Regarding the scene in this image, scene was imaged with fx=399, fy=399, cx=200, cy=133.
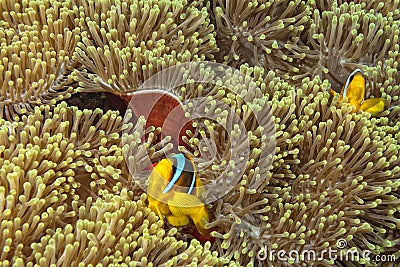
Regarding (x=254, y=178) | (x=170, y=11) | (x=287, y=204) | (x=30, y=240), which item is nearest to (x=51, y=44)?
(x=170, y=11)

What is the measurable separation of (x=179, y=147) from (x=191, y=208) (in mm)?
183

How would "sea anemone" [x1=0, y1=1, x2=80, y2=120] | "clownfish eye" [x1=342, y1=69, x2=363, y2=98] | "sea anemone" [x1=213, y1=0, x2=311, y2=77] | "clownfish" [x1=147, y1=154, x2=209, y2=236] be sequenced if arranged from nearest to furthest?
"clownfish" [x1=147, y1=154, x2=209, y2=236] < "sea anemone" [x1=0, y1=1, x2=80, y2=120] < "clownfish eye" [x1=342, y1=69, x2=363, y2=98] < "sea anemone" [x1=213, y1=0, x2=311, y2=77]

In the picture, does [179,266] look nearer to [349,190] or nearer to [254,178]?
[254,178]

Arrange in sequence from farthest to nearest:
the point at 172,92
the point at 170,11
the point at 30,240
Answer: the point at 170,11, the point at 172,92, the point at 30,240

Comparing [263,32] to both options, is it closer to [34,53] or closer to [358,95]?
[358,95]

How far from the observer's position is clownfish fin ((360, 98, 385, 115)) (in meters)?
1.32

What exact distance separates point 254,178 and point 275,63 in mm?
544

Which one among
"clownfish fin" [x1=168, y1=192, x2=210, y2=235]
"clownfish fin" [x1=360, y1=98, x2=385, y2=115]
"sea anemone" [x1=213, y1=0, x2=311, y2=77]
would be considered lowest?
"clownfish fin" [x1=168, y1=192, x2=210, y2=235]

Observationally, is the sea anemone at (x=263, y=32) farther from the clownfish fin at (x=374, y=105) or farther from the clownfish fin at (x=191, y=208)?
the clownfish fin at (x=191, y=208)

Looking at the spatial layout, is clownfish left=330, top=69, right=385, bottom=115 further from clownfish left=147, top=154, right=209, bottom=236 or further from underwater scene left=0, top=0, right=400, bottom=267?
clownfish left=147, top=154, right=209, bottom=236

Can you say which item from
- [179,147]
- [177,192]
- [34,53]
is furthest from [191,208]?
[34,53]

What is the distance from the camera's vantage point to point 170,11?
1326 millimetres

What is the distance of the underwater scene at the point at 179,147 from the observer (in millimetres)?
1029

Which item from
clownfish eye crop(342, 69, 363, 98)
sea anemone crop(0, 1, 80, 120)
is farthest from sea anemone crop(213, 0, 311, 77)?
sea anemone crop(0, 1, 80, 120)
